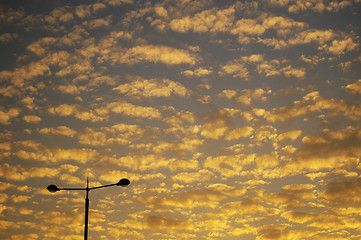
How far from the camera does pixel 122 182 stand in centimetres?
2861

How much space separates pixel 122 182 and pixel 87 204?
2455 mm

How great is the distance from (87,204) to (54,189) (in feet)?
6.92

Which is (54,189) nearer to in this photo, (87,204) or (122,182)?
(87,204)

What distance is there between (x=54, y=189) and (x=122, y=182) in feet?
13.3

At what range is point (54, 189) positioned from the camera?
29344mm

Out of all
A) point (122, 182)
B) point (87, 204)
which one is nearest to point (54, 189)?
point (87, 204)
